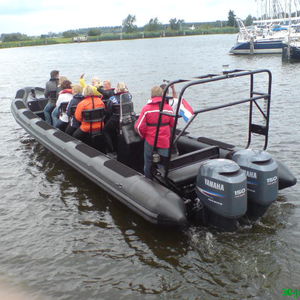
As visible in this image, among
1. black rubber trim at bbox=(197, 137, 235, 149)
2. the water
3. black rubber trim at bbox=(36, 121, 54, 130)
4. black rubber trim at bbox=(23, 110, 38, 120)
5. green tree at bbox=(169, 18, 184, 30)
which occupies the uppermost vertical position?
green tree at bbox=(169, 18, 184, 30)

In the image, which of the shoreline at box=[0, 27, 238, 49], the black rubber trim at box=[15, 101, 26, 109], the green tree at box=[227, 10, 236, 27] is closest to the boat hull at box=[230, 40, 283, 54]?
the black rubber trim at box=[15, 101, 26, 109]

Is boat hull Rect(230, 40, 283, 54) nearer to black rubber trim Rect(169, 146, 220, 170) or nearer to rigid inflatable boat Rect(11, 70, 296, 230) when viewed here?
rigid inflatable boat Rect(11, 70, 296, 230)

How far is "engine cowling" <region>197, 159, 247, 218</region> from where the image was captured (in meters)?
3.89

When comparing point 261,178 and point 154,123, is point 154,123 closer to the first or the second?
point 154,123

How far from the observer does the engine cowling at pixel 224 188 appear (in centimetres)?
389

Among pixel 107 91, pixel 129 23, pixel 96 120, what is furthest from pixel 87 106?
pixel 129 23

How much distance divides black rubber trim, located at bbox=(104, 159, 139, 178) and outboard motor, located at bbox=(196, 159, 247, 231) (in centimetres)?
102

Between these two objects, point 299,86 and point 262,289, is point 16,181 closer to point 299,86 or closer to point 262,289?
point 262,289

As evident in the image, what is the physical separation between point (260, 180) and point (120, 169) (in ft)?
5.94

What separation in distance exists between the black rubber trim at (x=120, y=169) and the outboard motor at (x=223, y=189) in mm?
1024

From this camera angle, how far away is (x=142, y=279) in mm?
3896

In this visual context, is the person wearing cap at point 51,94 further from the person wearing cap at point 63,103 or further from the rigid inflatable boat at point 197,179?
the rigid inflatable boat at point 197,179

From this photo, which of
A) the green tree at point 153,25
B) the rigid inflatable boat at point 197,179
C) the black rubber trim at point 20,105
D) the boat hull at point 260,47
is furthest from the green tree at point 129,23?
the rigid inflatable boat at point 197,179

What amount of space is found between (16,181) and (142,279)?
368cm
